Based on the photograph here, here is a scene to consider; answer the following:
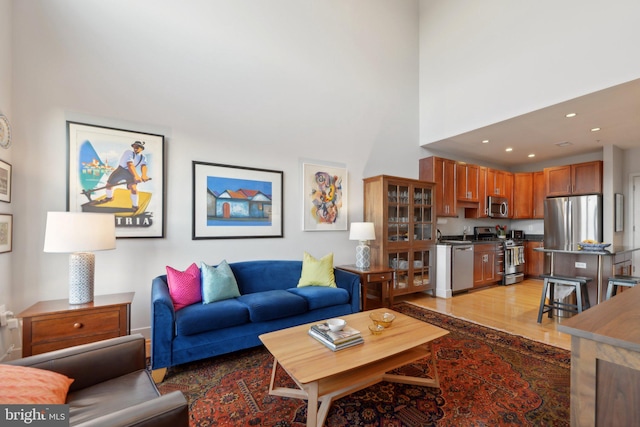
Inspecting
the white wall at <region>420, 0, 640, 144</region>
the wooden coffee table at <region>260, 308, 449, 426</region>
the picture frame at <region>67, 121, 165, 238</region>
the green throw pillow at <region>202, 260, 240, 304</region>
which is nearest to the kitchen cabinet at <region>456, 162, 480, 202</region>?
the white wall at <region>420, 0, 640, 144</region>

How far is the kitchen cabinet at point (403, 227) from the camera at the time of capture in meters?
4.00

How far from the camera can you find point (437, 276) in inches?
176

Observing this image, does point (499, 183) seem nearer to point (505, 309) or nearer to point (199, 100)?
point (505, 309)

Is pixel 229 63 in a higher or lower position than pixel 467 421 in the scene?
higher

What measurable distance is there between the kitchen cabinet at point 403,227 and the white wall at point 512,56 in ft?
3.76

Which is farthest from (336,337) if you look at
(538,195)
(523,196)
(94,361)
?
(538,195)

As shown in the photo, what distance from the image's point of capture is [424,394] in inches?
74.5

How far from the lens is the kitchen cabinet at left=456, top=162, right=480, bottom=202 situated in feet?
16.7

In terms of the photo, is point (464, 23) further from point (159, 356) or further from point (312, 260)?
point (159, 356)

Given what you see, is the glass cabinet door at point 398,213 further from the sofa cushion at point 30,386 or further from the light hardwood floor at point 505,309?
the sofa cushion at point 30,386

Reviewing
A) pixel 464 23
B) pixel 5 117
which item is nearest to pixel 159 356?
pixel 5 117

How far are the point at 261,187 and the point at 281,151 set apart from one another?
0.55 meters

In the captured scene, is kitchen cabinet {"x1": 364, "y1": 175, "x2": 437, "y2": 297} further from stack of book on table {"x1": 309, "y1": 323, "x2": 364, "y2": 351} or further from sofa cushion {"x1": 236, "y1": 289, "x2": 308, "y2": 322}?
stack of book on table {"x1": 309, "y1": 323, "x2": 364, "y2": 351}

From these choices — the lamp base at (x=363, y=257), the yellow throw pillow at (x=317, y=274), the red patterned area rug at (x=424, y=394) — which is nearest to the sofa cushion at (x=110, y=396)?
the red patterned area rug at (x=424, y=394)
